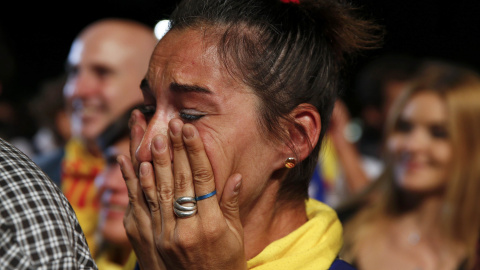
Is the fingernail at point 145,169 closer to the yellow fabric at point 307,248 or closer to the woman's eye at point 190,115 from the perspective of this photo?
the woman's eye at point 190,115

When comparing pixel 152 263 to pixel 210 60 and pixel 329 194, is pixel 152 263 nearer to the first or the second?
pixel 210 60

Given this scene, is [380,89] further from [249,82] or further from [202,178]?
[202,178]

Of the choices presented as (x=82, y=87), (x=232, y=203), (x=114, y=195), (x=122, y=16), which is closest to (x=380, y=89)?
(x=82, y=87)

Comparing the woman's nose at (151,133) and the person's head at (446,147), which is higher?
the woman's nose at (151,133)

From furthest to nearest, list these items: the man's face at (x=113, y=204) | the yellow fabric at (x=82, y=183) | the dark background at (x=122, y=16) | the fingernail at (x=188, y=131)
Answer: the dark background at (x=122, y=16)
the yellow fabric at (x=82, y=183)
the man's face at (x=113, y=204)
the fingernail at (x=188, y=131)

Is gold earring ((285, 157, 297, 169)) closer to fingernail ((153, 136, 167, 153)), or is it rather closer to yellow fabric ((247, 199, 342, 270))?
yellow fabric ((247, 199, 342, 270))

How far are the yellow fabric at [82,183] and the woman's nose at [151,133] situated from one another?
1.47 m

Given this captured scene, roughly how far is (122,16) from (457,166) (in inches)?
229

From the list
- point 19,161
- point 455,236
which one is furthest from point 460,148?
point 19,161

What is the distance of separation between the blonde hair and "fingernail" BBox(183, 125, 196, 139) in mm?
2165

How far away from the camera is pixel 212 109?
5.03 ft

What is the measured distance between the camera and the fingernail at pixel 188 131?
1.46m

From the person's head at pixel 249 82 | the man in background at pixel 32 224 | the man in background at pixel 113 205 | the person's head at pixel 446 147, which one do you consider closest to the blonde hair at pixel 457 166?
the person's head at pixel 446 147

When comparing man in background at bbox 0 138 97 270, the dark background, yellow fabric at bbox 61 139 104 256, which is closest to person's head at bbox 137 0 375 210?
man in background at bbox 0 138 97 270
